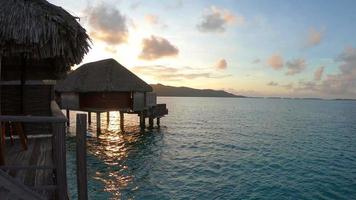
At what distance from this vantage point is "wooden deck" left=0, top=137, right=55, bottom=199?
17.9ft

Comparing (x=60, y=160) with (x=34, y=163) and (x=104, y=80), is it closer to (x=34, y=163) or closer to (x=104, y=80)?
(x=34, y=163)

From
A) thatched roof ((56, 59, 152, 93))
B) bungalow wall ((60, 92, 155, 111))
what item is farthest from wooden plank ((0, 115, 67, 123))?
bungalow wall ((60, 92, 155, 111))

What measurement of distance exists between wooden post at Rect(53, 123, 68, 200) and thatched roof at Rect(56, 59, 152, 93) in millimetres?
23045

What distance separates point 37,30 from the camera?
6020 mm

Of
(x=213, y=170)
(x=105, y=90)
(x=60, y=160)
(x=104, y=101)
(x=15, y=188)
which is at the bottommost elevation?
(x=213, y=170)

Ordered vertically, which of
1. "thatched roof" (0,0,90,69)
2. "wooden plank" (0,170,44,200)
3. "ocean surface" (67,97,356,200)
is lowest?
"ocean surface" (67,97,356,200)

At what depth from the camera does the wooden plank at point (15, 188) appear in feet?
14.2

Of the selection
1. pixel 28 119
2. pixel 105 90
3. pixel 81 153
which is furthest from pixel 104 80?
pixel 28 119

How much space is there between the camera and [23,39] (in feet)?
19.3

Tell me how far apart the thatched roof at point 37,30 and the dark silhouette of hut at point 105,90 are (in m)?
21.2

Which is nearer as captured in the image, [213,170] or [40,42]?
[40,42]

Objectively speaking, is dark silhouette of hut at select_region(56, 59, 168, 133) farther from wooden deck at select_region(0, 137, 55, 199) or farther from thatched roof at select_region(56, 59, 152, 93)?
wooden deck at select_region(0, 137, 55, 199)

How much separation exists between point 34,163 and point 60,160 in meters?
3.11

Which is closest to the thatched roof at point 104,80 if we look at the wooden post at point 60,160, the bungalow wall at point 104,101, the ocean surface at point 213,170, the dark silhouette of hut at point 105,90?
the dark silhouette of hut at point 105,90
